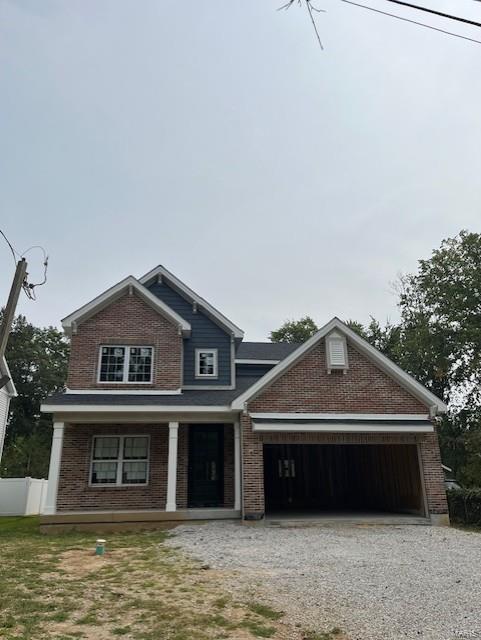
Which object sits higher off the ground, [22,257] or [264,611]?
[22,257]

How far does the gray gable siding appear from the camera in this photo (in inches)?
619

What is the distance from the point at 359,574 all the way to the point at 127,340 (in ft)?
33.3

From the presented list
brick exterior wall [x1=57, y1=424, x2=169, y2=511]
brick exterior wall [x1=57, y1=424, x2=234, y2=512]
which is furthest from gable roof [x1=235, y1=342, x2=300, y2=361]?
brick exterior wall [x1=57, y1=424, x2=169, y2=511]

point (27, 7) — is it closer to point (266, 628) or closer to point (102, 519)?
point (266, 628)

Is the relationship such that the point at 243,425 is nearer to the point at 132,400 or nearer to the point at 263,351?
the point at 132,400

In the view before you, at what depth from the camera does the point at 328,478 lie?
17688mm

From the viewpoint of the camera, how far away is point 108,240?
16391mm

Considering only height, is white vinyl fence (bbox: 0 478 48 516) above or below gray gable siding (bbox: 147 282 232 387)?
below

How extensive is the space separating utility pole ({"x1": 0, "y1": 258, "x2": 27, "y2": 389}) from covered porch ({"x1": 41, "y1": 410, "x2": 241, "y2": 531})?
25.0ft

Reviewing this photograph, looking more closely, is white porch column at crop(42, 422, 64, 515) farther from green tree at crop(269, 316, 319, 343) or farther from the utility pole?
green tree at crop(269, 316, 319, 343)

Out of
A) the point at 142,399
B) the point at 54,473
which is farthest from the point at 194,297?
the point at 54,473

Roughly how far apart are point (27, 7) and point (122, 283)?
11.5 m

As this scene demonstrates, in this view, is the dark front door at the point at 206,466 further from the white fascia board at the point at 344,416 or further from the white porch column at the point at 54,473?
the white porch column at the point at 54,473

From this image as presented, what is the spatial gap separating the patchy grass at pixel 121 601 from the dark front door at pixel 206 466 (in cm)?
541
